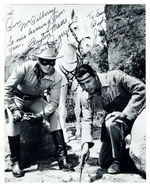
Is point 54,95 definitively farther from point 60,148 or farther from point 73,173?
point 73,173

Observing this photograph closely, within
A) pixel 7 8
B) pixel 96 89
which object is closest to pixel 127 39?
pixel 96 89

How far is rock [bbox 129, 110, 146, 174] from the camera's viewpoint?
4.26m

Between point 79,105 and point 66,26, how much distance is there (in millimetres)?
1057

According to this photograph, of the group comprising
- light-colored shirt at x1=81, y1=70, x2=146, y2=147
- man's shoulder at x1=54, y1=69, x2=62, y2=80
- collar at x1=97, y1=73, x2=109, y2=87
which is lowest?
light-colored shirt at x1=81, y1=70, x2=146, y2=147

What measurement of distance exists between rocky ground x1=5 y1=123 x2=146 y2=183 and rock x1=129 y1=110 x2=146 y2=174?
0.18 meters

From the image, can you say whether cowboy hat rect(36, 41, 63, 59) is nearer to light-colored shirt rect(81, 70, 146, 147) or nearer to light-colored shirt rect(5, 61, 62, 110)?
light-colored shirt rect(5, 61, 62, 110)

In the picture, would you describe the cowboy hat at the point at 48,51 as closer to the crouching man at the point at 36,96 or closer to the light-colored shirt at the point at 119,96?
the crouching man at the point at 36,96

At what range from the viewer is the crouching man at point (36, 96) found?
4.61m

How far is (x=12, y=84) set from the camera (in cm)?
461

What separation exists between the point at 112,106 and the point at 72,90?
0.58 meters

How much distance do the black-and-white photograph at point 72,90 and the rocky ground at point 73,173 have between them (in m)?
0.01

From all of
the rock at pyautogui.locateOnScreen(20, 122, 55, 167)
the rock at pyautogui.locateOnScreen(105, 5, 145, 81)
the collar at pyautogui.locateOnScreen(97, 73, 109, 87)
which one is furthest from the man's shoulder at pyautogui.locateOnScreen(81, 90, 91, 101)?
the rock at pyautogui.locateOnScreen(20, 122, 55, 167)

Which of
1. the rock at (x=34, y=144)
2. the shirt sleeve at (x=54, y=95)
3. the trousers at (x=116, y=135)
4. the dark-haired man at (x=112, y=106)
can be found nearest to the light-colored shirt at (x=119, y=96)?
the dark-haired man at (x=112, y=106)
